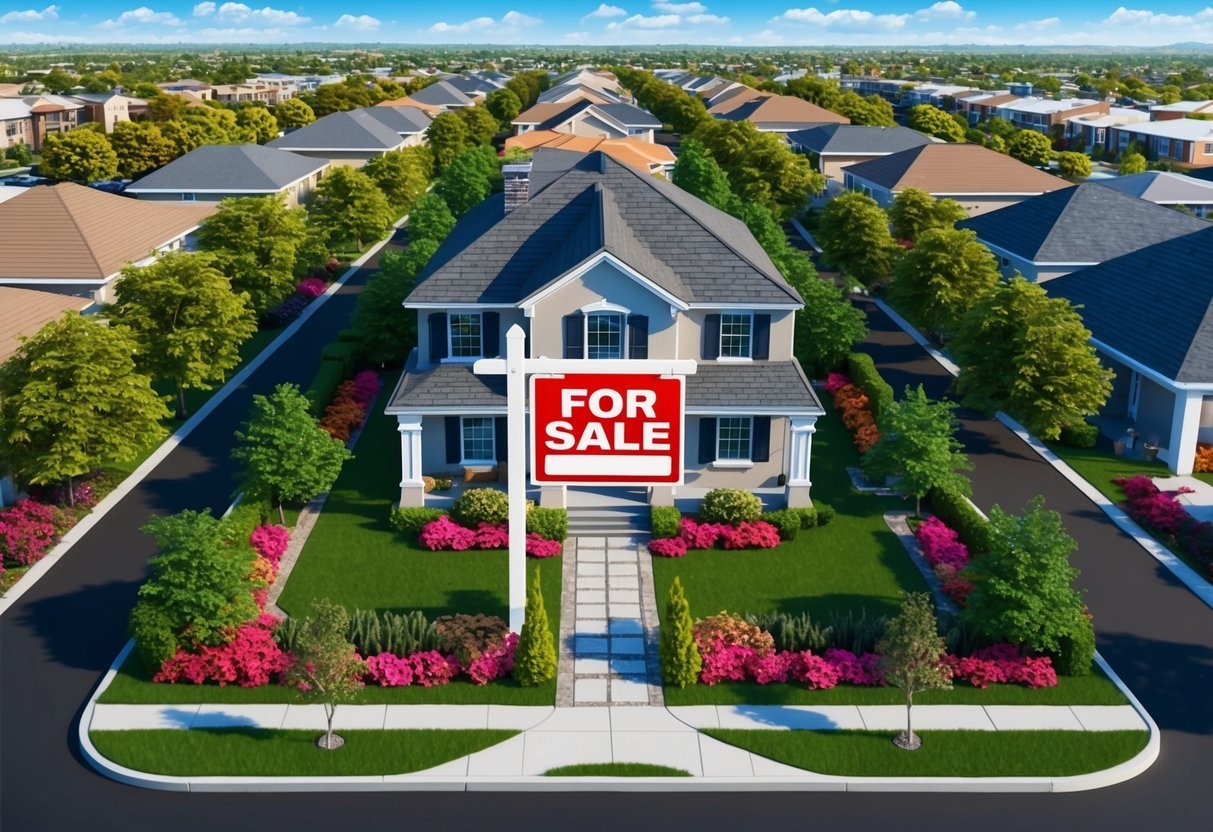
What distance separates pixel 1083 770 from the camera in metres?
22.4

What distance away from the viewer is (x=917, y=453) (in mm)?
33781

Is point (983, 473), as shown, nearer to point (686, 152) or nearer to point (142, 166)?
point (686, 152)

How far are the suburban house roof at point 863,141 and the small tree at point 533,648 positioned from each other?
79449 mm

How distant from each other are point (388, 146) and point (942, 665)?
86.9m

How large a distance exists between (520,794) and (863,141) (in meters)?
86.5

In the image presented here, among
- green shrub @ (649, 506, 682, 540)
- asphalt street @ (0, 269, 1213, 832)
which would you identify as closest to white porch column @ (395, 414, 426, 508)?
asphalt street @ (0, 269, 1213, 832)

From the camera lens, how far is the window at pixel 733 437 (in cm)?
3509

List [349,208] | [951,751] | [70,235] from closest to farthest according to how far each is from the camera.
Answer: [951,751] < [70,235] < [349,208]

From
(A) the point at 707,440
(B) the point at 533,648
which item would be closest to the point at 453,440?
(A) the point at 707,440

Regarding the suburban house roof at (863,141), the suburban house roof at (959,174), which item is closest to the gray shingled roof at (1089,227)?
the suburban house roof at (959,174)

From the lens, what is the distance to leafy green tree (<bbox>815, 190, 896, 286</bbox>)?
59.8 metres

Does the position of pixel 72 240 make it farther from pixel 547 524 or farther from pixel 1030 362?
pixel 1030 362

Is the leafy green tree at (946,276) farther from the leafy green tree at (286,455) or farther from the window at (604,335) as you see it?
A: the leafy green tree at (286,455)

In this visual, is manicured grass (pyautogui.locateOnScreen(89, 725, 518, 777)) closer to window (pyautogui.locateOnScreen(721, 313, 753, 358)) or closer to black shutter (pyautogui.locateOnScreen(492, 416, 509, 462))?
black shutter (pyautogui.locateOnScreen(492, 416, 509, 462))
